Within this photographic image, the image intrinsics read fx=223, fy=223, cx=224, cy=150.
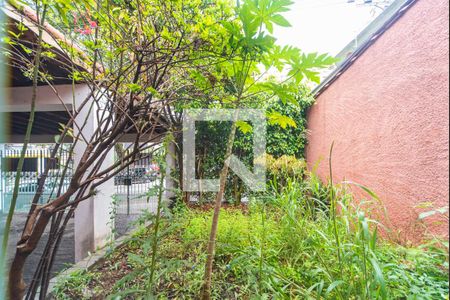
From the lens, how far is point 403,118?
0.80 m

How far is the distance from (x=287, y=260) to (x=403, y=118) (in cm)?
130

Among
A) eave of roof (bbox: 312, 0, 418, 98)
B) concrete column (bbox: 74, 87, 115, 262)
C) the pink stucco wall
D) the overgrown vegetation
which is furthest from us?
concrete column (bbox: 74, 87, 115, 262)

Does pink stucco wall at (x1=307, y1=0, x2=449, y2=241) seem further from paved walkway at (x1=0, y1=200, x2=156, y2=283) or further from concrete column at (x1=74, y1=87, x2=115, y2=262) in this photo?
concrete column at (x1=74, y1=87, x2=115, y2=262)

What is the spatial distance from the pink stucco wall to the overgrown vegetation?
136 mm

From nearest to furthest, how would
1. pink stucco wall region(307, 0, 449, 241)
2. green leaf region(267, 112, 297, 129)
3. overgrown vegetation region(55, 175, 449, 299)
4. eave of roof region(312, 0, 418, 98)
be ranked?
pink stucco wall region(307, 0, 449, 241) → overgrown vegetation region(55, 175, 449, 299) → eave of roof region(312, 0, 418, 98) → green leaf region(267, 112, 297, 129)

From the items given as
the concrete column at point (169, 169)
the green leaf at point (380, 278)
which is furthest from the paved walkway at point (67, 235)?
the green leaf at point (380, 278)

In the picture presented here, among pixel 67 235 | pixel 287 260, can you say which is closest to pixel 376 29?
pixel 287 260

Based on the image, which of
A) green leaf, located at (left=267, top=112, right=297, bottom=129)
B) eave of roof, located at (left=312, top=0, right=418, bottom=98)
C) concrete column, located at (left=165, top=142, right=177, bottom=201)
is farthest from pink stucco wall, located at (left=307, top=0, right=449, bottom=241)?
concrete column, located at (left=165, top=142, right=177, bottom=201)

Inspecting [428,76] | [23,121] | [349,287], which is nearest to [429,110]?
[428,76]

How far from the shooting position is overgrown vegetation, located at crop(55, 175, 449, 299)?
943mm

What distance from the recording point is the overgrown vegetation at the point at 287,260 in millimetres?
943

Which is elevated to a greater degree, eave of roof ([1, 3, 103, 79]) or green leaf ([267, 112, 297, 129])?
eave of roof ([1, 3, 103, 79])

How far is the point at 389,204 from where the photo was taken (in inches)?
37.6

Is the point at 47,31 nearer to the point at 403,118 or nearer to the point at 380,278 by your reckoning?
the point at 403,118
